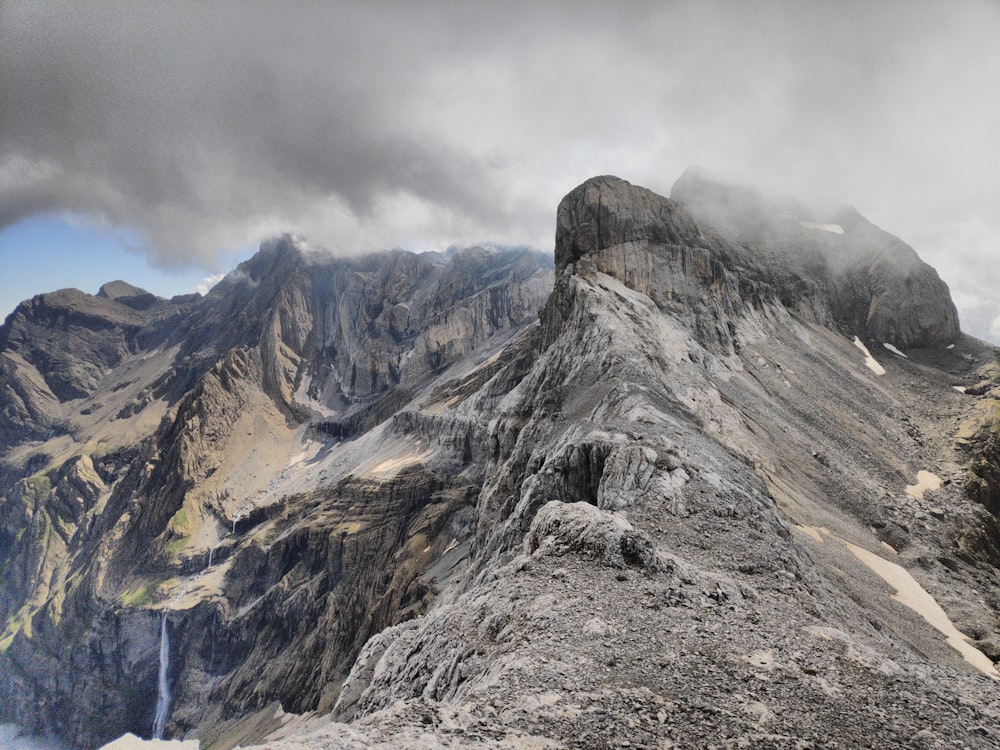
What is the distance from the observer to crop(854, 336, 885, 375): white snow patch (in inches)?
2992

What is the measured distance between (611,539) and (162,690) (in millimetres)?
130874

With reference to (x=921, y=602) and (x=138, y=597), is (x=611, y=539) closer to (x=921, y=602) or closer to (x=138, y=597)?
(x=921, y=602)

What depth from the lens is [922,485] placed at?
4644cm

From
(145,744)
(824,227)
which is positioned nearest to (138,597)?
(145,744)

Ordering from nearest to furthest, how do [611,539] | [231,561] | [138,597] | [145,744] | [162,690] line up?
[611,539] < [145,744] < [162,690] < [138,597] < [231,561]

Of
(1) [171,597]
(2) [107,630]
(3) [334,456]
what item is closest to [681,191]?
(3) [334,456]

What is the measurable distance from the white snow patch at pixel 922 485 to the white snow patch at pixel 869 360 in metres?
30.4

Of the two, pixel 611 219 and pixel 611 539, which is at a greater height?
pixel 611 219

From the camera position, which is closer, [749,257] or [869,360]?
[869,360]

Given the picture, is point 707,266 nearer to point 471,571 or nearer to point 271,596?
point 471,571

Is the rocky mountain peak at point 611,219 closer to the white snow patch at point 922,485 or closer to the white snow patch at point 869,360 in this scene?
the white snow patch at point 869,360

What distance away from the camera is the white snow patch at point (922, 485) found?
44.3 meters

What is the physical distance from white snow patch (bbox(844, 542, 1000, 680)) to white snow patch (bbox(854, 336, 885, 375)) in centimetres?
5312

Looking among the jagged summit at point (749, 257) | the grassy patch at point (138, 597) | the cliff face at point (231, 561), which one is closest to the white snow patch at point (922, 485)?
the jagged summit at point (749, 257)
